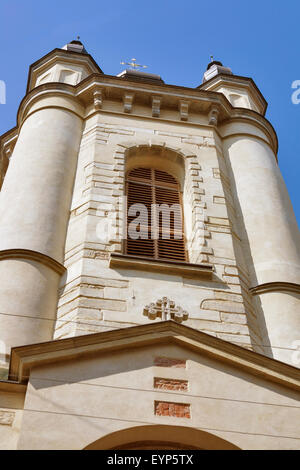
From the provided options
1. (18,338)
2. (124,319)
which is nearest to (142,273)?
(124,319)

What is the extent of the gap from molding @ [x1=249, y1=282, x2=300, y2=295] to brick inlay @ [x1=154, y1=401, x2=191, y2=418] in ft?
14.5

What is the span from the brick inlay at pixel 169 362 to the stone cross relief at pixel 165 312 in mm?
1819

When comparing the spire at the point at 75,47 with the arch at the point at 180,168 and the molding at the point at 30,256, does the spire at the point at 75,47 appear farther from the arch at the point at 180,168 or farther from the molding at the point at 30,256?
the molding at the point at 30,256

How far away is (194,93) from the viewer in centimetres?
1750

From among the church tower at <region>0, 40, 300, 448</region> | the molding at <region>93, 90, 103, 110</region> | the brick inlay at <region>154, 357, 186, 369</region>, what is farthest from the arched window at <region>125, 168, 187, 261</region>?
the brick inlay at <region>154, 357, 186, 369</region>

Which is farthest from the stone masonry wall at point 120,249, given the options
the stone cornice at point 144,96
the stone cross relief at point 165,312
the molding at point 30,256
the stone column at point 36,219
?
the stone cornice at point 144,96

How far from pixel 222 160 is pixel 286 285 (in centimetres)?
487

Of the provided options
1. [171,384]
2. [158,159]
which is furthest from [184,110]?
[171,384]

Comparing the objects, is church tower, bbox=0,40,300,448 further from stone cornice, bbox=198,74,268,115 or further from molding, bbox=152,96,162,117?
stone cornice, bbox=198,74,268,115

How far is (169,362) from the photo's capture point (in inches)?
326

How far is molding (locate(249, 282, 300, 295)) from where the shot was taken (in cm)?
1159

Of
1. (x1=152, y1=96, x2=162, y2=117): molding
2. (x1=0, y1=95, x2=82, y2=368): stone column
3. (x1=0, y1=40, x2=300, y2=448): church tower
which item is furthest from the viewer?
(x1=152, y1=96, x2=162, y2=117): molding

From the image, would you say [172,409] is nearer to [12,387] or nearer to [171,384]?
[171,384]

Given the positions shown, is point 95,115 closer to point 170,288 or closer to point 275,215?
point 275,215
